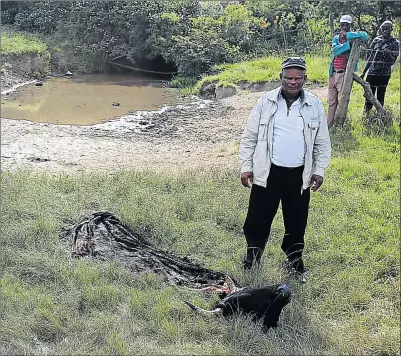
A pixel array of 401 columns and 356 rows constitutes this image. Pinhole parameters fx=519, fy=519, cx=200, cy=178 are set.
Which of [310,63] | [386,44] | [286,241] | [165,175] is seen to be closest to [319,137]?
[286,241]

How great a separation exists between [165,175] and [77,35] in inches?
588

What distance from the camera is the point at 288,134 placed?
366 cm

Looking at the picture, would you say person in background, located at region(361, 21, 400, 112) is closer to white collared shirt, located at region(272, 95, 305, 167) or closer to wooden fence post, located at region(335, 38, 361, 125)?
wooden fence post, located at region(335, 38, 361, 125)

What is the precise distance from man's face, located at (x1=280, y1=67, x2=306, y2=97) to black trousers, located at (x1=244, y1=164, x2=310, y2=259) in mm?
551

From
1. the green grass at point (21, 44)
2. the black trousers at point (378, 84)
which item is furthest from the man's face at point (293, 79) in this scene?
the green grass at point (21, 44)

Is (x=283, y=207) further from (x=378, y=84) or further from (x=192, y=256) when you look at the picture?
(x=378, y=84)

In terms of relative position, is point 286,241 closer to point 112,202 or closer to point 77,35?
point 112,202

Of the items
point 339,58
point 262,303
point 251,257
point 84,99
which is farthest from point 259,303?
point 84,99

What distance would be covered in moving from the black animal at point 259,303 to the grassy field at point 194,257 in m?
0.09

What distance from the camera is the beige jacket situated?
366 cm

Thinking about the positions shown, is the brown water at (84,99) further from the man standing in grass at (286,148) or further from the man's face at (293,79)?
the man's face at (293,79)

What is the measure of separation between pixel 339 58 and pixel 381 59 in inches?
27.9

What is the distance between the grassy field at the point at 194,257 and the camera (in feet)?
10.1

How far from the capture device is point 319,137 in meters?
3.77
